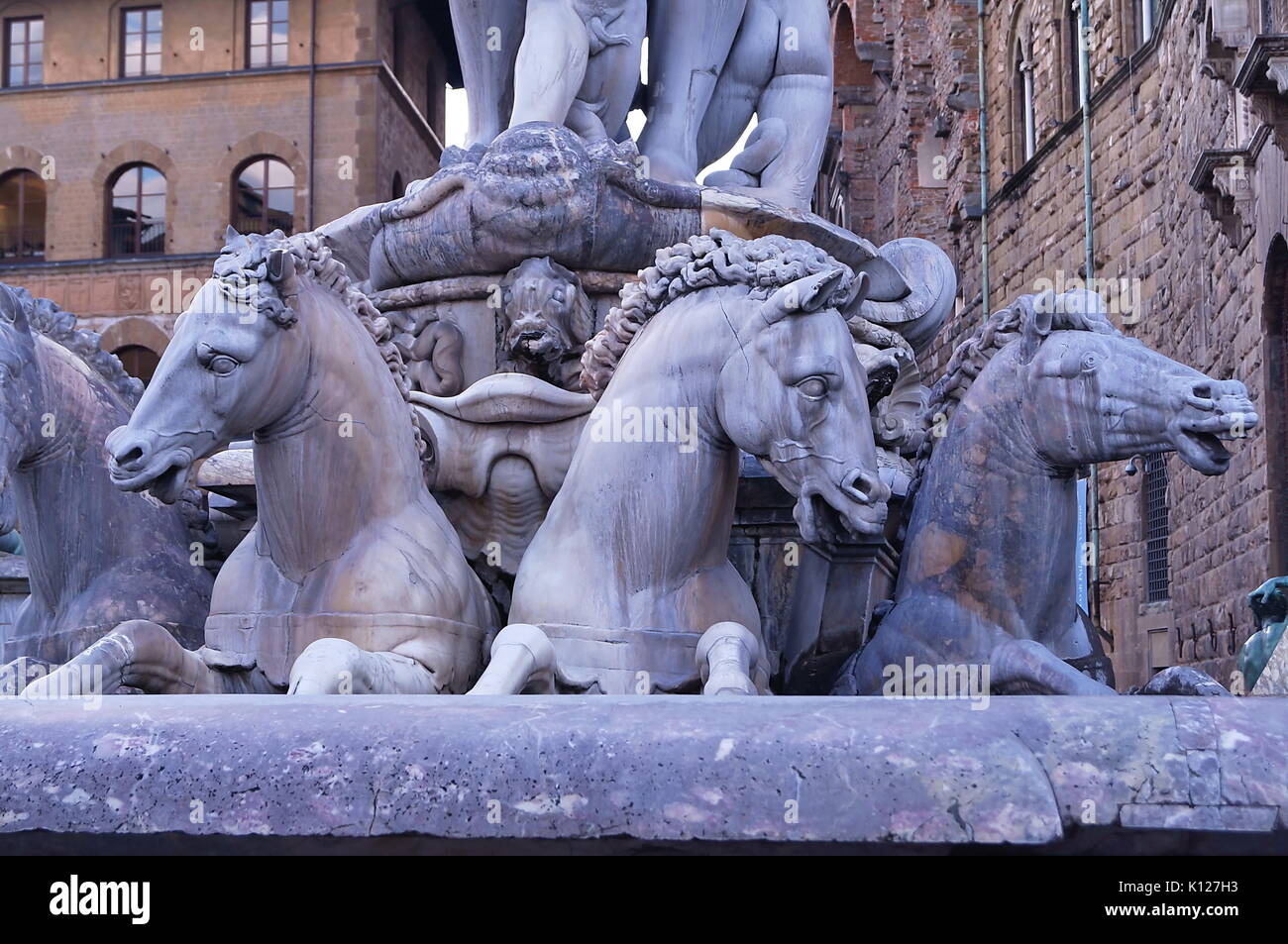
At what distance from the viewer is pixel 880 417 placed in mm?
4727

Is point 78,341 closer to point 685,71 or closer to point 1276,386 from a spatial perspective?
point 685,71

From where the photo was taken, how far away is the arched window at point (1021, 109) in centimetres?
2550

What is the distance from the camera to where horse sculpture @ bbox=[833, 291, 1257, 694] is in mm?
3912

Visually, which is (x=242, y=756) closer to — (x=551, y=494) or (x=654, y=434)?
(x=654, y=434)

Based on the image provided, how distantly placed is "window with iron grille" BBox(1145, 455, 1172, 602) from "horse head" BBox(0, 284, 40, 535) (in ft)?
55.1

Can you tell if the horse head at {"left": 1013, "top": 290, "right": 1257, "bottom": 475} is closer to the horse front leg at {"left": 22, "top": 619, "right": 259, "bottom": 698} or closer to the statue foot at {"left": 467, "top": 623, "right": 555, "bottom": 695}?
the statue foot at {"left": 467, "top": 623, "right": 555, "bottom": 695}

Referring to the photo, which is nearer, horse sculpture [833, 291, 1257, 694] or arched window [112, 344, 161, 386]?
horse sculpture [833, 291, 1257, 694]

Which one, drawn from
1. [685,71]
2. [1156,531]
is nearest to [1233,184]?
[1156,531]

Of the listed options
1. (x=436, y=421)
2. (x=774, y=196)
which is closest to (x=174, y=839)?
(x=436, y=421)

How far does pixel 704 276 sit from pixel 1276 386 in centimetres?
1232

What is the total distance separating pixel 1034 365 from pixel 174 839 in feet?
8.72

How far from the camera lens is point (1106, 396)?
3.92 meters

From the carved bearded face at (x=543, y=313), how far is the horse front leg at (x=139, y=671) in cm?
123

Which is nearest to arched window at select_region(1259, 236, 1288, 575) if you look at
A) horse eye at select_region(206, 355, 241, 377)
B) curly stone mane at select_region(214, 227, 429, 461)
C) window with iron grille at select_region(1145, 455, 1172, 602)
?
window with iron grille at select_region(1145, 455, 1172, 602)
